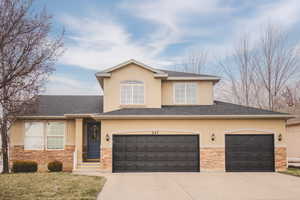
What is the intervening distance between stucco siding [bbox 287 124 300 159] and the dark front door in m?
13.7

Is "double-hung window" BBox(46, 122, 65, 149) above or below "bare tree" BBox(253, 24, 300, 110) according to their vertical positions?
below

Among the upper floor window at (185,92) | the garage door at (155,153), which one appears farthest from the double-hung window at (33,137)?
the upper floor window at (185,92)

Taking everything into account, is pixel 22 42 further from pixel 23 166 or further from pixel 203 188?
pixel 23 166

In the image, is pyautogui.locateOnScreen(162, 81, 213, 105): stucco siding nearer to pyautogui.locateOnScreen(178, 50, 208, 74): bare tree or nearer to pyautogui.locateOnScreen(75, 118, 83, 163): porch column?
pyautogui.locateOnScreen(75, 118, 83, 163): porch column

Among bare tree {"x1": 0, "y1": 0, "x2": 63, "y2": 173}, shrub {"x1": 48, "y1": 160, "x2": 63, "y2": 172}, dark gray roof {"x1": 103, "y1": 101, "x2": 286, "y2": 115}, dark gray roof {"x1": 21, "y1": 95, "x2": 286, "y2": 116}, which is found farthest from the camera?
shrub {"x1": 48, "y1": 160, "x2": 63, "y2": 172}

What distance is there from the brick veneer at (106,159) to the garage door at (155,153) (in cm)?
23

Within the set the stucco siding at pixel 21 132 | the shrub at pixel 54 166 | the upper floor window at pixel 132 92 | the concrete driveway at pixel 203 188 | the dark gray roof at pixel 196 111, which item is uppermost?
the upper floor window at pixel 132 92

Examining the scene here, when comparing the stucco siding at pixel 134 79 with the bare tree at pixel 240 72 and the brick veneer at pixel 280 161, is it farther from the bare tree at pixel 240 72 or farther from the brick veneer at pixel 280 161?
the bare tree at pixel 240 72

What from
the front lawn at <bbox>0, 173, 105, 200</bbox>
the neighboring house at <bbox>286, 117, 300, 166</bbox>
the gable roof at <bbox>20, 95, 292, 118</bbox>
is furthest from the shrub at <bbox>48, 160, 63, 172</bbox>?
the neighboring house at <bbox>286, 117, 300, 166</bbox>

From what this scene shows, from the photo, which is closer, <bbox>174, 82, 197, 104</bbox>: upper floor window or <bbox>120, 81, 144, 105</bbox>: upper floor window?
<bbox>120, 81, 144, 105</bbox>: upper floor window

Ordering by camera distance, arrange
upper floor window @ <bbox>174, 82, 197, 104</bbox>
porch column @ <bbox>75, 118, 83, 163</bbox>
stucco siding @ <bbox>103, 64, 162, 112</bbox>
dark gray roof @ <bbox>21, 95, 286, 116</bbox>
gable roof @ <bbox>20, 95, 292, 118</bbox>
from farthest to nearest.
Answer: upper floor window @ <bbox>174, 82, 197, 104</bbox>
stucco siding @ <bbox>103, 64, 162, 112</bbox>
porch column @ <bbox>75, 118, 83, 163</bbox>
dark gray roof @ <bbox>21, 95, 286, 116</bbox>
gable roof @ <bbox>20, 95, 292, 118</bbox>

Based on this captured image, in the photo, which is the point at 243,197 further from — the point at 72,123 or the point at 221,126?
the point at 72,123

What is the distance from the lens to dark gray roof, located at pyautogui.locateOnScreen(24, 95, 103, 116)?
19141mm

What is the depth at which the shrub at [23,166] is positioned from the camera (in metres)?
17.5
